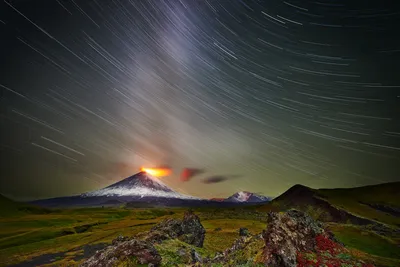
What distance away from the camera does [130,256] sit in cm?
2648

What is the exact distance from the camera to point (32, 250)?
87875mm

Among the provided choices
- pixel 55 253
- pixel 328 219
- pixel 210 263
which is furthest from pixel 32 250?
pixel 328 219

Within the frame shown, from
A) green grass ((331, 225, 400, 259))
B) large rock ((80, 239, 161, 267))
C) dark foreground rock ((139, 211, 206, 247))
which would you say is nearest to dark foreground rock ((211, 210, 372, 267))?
large rock ((80, 239, 161, 267))

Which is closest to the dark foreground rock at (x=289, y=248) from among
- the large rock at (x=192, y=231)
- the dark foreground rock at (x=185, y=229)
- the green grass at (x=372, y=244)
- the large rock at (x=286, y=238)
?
the large rock at (x=286, y=238)

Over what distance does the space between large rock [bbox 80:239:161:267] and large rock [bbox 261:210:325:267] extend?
10402mm

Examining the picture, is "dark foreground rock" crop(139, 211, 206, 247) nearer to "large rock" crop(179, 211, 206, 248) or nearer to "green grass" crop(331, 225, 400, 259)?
"large rock" crop(179, 211, 206, 248)

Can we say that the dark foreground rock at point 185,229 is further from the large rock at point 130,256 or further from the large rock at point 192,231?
the large rock at point 130,256

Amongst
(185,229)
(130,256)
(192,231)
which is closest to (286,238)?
(130,256)

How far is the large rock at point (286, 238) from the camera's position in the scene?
72.2 ft

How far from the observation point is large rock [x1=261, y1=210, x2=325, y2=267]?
72.2 ft

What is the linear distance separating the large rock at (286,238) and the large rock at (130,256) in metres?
10.4

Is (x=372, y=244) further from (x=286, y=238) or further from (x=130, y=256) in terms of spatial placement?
(x=130, y=256)

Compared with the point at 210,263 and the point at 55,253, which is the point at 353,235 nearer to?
the point at 210,263

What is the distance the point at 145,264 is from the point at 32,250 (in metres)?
80.7
